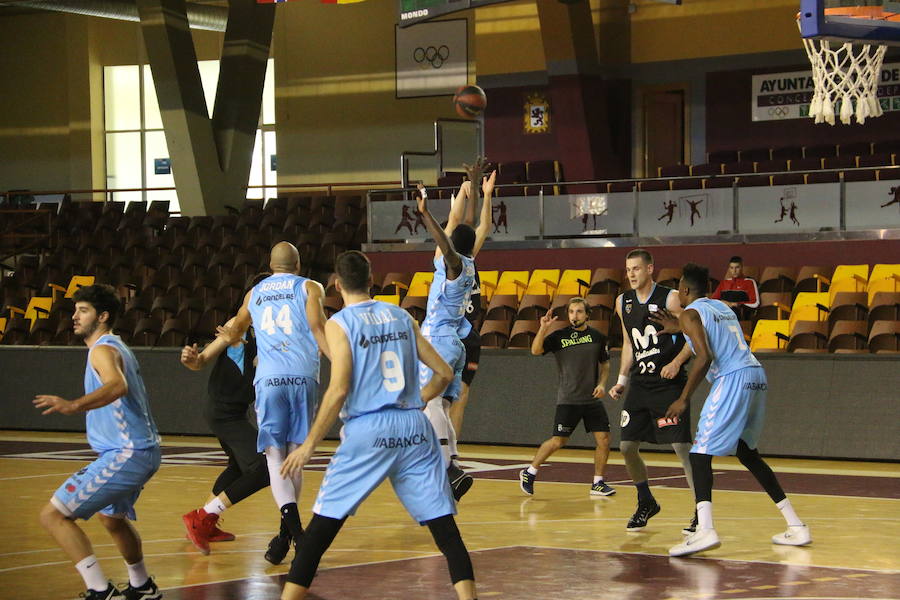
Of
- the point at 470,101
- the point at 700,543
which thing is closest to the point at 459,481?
the point at 700,543

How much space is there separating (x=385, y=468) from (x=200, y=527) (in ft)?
10.0

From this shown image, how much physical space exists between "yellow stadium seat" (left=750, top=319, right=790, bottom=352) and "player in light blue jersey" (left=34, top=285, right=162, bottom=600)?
10217 millimetres

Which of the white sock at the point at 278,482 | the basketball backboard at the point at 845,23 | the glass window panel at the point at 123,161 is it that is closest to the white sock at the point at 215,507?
the white sock at the point at 278,482

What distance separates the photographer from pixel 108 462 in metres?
6.77

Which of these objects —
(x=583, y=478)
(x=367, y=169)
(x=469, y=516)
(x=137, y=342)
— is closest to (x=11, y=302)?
(x=137, y=342)

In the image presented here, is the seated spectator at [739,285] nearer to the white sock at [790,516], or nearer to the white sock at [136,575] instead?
the white sock at [790,516]

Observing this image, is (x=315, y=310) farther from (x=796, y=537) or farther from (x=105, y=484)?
(x=796, y=537)

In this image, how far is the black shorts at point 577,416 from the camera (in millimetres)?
11703

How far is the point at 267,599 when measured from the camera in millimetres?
7047

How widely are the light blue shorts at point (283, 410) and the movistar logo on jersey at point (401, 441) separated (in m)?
2.24

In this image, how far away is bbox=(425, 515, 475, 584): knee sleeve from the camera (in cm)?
573

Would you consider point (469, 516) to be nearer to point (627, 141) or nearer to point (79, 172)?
point (627, 141)

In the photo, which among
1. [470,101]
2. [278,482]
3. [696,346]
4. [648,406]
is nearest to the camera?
[278,482]

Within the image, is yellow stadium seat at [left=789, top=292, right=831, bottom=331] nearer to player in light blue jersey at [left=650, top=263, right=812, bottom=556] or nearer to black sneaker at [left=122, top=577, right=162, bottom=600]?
player in light blue jersey at [left=650, top=263, right=812, bottom=556]
